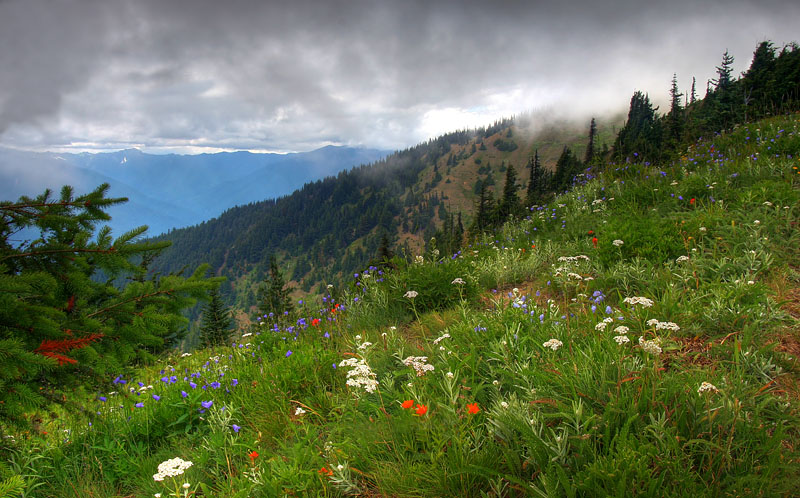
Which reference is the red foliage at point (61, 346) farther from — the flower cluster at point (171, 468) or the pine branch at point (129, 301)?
the flower cluster at point (171, 468)

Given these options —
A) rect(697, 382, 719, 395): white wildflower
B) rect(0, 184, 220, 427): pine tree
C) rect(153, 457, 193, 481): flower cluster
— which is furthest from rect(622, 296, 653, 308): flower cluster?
rect(0, 184, 220, 427): pine tree

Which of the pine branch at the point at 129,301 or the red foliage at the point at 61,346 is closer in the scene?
the red foliage at the point at 61,346

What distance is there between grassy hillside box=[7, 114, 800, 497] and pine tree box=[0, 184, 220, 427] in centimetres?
65

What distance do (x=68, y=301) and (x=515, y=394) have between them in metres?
3.92

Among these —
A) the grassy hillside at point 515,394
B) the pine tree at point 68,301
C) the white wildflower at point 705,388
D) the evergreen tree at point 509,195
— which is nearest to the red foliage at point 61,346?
the pine tree at point 68,301

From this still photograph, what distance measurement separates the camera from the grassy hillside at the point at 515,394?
5.70 feet

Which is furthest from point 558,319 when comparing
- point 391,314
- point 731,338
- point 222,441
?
point 222,441

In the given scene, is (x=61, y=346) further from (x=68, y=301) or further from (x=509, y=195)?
(x=509, y=195)

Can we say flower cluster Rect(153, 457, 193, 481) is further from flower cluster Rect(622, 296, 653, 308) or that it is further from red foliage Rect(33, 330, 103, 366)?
flower cluster Rect(622, 296, 653, 308)

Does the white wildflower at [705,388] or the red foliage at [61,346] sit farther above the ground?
the red foliage at [61,346]

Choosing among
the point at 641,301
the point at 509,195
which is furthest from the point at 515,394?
the point at 509,195

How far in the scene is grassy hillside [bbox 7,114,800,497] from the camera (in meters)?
1.74

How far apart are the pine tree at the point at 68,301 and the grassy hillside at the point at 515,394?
648 millimetres

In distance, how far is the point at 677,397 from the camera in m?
2.00
